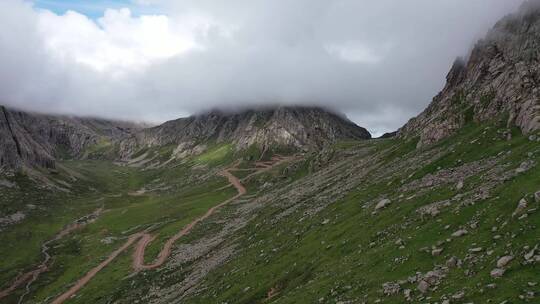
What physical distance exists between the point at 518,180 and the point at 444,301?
2108cm

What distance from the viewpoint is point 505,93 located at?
295 feet

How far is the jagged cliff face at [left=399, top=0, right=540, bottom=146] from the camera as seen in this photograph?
77.8 meters

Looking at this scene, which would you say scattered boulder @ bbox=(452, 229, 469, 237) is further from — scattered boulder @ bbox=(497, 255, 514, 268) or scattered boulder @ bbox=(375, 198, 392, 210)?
scattered boulder @ bbox=(375, 198, 392, 210)

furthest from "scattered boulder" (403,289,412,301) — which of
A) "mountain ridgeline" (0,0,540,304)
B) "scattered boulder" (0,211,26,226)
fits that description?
"scattered boulder" (0,211,26,226)

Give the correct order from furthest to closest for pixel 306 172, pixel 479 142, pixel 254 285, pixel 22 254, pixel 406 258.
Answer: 1. pixel 306 172
2. pixel 22 254
3. pixel 479 142
4. pixel 254 285
5. pixel 406 258

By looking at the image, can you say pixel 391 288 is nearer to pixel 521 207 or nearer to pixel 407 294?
pixel 407 294

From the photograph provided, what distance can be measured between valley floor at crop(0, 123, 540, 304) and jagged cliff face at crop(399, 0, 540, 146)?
460cm

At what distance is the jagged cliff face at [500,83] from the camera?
77.8 meters

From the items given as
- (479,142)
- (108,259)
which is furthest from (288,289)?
(108,259)

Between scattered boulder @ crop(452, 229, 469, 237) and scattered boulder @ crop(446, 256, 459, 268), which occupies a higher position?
scattered boulder @ crop(452, 229, 469, 237)

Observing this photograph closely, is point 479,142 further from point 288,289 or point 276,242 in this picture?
point 288,289

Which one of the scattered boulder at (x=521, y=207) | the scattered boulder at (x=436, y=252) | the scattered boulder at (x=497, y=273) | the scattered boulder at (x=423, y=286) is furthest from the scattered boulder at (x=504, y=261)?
the scattered boulder at (x=436, y=252)

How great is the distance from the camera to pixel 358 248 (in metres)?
51.7

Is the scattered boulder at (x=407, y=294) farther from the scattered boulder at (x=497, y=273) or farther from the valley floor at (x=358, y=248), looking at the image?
the scattered boulder at (x=497, y=273)
